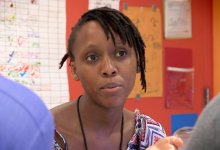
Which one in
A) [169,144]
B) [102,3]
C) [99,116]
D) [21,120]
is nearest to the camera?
[21,120]

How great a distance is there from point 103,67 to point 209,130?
52 cm

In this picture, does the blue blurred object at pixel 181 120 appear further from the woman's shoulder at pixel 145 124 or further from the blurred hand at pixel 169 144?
the blurred hand at pixel 169 144

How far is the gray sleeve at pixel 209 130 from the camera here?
0.38 metres

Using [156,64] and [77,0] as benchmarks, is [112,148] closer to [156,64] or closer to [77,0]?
[77,0]

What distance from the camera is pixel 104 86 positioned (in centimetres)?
88

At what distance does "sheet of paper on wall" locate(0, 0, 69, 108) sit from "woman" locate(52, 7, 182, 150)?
2.03 ft

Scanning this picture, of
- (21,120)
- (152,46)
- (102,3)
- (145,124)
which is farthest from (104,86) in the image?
(152,46)

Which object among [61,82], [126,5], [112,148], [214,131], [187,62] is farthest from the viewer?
[187,62]

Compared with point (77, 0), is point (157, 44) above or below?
below

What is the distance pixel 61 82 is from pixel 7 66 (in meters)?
0.26

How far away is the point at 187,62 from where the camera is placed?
218 centimetres

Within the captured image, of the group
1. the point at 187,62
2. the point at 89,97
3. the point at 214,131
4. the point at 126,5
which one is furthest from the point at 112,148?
the point at 187,62

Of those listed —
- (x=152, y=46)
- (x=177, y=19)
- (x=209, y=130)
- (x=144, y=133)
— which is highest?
(x=177, y=19)

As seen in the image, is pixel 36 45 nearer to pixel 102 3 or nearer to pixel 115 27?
pixel 102 3
